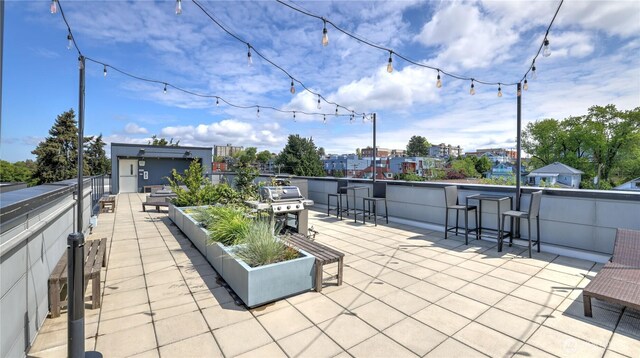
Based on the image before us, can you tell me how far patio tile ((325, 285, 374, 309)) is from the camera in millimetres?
2783

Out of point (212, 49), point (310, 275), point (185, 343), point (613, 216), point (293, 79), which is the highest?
point (212, 49)

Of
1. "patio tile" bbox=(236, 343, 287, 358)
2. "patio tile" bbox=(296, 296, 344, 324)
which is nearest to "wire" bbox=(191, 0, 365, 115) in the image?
"patio tile" bbox=(296, 296, 344, 324)

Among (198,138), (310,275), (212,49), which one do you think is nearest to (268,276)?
(310,275)

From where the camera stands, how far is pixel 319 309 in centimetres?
268

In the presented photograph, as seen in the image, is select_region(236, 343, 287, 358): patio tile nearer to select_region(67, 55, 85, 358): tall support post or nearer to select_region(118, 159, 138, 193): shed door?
select_region(67, 55, 85, 358): tall support post

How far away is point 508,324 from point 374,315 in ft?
Answer: 3.57

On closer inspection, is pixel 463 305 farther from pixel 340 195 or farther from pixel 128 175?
pixel 128 175

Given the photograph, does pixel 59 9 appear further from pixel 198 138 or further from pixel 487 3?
pixel 198 138

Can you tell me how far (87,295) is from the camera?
2977 mm

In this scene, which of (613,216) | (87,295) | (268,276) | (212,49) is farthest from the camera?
(212,49)

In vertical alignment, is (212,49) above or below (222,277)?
above

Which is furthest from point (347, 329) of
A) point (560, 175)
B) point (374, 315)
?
point (560, 175)

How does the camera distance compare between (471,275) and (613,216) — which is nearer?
(471,275)

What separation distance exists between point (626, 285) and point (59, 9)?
5226 millimetres
